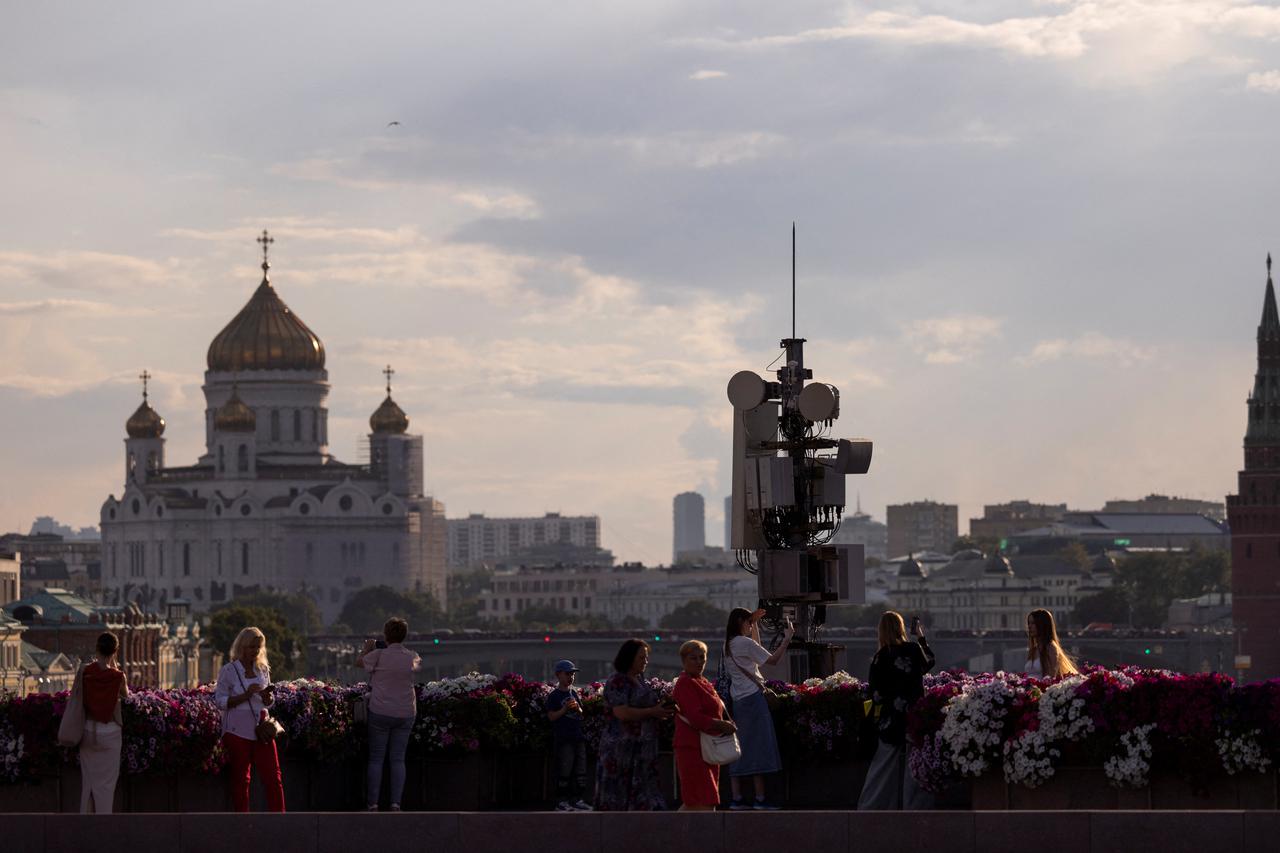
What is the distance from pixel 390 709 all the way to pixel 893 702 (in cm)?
424

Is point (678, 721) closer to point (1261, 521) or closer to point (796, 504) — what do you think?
point (796, 504)

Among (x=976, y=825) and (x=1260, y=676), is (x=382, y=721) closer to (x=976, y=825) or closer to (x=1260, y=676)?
(x=976, y=825)

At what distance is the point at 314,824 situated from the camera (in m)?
25.0

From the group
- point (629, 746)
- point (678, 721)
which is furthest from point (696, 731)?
point (629, 746)

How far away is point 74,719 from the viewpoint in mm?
26375

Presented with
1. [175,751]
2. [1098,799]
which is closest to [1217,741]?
[1098,799]

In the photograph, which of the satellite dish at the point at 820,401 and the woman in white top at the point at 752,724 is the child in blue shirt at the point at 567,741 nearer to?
the woman in white top at the point at 752,724

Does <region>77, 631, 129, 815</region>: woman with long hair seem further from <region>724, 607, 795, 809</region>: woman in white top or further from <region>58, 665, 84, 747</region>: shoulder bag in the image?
<region>724, 607, 795, 809</region>: woman in white top

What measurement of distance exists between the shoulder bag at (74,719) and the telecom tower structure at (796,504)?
713cm

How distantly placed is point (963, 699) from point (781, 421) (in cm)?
624

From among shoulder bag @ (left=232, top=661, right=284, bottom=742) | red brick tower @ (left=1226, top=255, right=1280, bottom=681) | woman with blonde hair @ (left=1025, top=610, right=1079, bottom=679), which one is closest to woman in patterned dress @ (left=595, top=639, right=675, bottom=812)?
shoulder bag @ (left=232, top=661, right=284, bottom=742)

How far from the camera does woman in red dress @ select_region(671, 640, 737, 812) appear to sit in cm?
2569

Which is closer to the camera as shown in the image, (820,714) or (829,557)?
(820,714)

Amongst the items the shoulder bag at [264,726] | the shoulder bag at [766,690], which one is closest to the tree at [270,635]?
the shoulder bag at [766,690]
